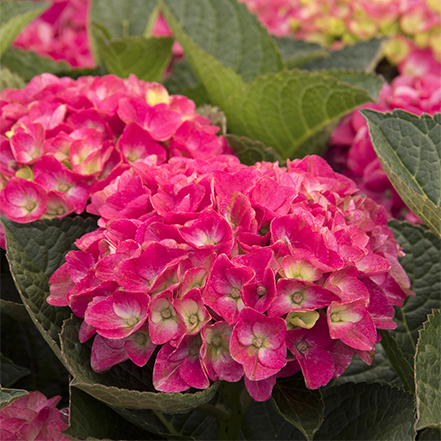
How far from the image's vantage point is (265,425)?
0.67 metres

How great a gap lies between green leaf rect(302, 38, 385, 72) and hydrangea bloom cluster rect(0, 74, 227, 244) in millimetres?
442

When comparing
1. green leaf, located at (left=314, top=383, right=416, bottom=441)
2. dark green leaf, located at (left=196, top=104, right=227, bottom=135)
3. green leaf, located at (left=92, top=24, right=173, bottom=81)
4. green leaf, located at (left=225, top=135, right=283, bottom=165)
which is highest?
green leaf, located at (left=92, top=24, right=173, bottom=81)

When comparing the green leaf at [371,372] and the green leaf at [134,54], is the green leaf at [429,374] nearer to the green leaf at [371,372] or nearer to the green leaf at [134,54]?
the green leaf at [371,372]

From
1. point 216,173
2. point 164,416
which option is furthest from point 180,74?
point 164,416

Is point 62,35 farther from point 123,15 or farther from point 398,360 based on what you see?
point 398,360

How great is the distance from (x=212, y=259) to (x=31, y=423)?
10.9 inches

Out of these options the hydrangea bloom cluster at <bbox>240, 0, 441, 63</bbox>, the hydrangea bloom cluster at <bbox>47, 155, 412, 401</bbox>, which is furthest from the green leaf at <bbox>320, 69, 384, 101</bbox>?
the hydrangea bloom cluster at <bbox>240, 0, 441, 63</bbox>

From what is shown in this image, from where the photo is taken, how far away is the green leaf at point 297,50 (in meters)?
→ 1.04

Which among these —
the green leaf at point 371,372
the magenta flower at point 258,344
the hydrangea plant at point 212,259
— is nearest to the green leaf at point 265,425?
the hydrangea plant at point 212,259

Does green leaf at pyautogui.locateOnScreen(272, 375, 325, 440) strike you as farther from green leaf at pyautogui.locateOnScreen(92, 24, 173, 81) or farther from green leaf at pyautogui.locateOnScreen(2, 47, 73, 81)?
green leaf at pyautogui.locateOnScreen(2, 47, 73, 81)

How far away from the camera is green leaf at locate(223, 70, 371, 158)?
80cm

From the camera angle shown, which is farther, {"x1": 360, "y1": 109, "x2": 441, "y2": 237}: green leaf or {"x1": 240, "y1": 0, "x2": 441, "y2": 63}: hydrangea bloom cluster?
{"x1": 240, "y1": 0, "x2": 441, "y2": 63}: hydrangea bloom cluster

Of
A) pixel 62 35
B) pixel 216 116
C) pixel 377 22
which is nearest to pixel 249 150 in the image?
pixel 216 116

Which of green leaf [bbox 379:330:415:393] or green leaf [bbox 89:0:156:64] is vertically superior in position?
A: green leaf [bbox 89:0:156:64]
